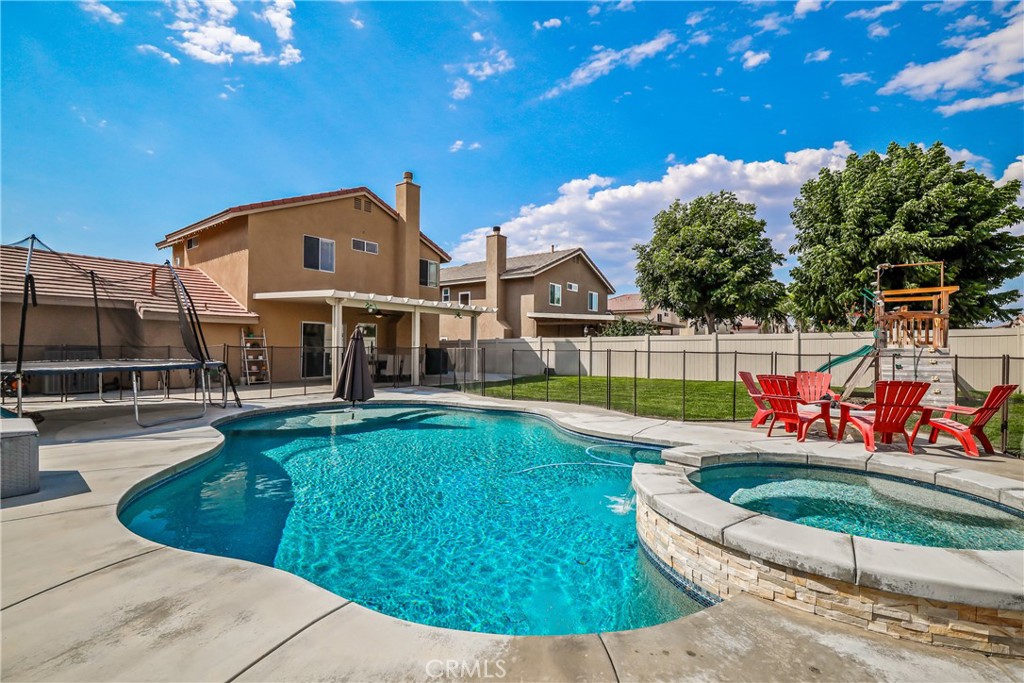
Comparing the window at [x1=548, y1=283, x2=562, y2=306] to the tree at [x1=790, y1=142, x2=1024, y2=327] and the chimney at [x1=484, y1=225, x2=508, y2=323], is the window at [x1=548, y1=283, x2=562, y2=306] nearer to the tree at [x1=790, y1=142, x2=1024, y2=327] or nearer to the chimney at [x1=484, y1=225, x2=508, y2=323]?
the chimney at [x1=484, y1=225, x2=508, y2=323]

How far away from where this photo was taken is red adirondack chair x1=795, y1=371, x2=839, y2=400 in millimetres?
8344

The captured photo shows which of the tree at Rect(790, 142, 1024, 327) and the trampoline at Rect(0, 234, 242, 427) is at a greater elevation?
the tree at Rect(790, 142, 1024, 327)

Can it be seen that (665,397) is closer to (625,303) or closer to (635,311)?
(635,311)

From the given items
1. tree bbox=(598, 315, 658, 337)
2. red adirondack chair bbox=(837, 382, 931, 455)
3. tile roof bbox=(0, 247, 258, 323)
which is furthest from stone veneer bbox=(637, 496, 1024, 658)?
tree bbox=(598, 315, 658, 337)

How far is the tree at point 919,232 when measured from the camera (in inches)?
614

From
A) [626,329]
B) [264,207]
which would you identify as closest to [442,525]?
[264,207]

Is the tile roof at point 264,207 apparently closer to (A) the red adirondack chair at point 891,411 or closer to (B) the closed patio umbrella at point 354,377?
(B) the closed patio umbrella at point 354,377

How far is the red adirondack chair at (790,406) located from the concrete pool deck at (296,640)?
17.3 feet

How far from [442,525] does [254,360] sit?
13.7 m

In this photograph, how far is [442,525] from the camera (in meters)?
5.00

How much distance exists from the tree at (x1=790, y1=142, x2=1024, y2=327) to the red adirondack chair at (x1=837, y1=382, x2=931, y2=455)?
1231 centimetres

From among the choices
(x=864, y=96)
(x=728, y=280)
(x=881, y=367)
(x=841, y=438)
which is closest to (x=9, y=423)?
(x=841, y=438)

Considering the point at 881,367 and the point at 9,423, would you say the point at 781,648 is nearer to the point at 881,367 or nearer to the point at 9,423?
the point at 9,423

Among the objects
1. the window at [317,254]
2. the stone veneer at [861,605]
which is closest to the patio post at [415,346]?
the window at [317,254]
